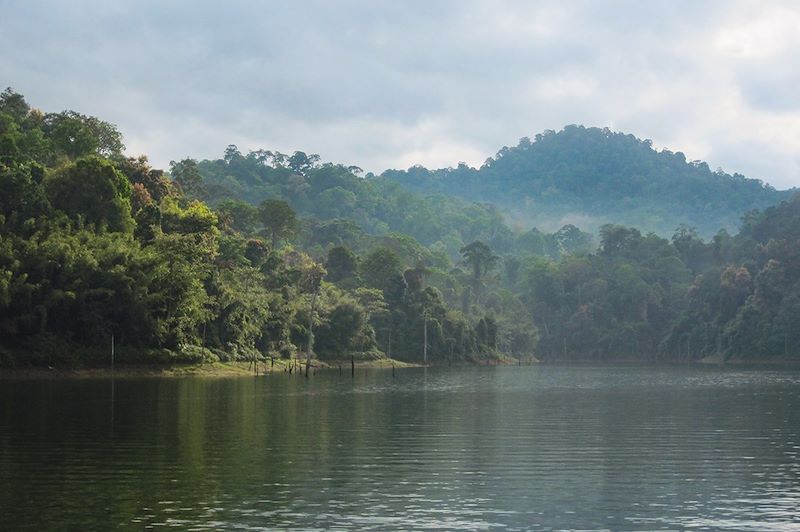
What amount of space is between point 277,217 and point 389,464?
130147 mm

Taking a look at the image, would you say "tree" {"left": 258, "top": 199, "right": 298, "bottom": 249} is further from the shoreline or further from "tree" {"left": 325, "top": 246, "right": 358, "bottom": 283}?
the shoreline

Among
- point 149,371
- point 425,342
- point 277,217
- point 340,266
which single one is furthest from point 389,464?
point 277,217

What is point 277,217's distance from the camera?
159 metres

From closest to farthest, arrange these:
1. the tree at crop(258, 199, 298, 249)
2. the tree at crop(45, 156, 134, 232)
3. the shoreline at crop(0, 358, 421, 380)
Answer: the shoreline at crop(0, 358, 421, 380)
the tree at crop(45, 156, 134, 232)
the tree at crop(258, 199, 298, 249)

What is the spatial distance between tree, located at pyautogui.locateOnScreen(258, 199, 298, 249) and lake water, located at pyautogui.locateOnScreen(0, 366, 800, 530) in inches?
4029

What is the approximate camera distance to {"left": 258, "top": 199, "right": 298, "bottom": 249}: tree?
15825 cm

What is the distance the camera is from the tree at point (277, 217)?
15825 centimetres

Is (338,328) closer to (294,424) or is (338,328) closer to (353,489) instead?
(294,424)

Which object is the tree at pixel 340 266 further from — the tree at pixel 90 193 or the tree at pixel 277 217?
the tree at pixel 90 193

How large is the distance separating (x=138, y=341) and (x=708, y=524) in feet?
210

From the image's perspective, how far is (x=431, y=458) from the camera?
1273 inches

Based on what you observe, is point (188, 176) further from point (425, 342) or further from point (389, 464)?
point (389, 464)

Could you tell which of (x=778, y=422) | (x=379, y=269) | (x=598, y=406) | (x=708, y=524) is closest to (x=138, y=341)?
(x=598, y=406)

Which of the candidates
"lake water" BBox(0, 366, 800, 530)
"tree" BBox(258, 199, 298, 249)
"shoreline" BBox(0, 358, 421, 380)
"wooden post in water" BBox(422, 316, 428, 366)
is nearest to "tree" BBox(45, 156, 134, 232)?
"shoreline" BBox(0, 358, 421, 380)
